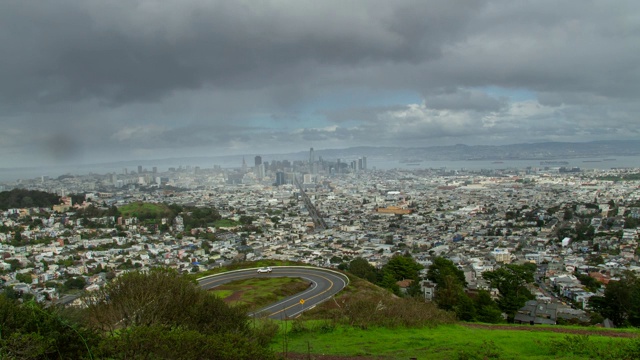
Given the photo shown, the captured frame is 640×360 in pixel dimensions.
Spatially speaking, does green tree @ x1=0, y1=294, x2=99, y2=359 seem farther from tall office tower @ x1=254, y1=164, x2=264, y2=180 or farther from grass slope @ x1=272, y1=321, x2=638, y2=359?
tall office tower @ x1=254, y1=164, x2=264, y2=180

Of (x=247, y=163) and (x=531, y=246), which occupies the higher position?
(x=247, y=163)

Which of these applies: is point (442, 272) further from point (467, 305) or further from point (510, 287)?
point (467, 305)

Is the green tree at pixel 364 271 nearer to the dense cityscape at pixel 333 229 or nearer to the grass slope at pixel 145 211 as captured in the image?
the dense cityscape at pixel 333 229

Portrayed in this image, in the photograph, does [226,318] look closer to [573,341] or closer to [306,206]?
[573,341]

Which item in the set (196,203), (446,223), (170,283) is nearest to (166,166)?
(196,203)

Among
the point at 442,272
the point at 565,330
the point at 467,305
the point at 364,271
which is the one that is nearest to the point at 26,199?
the point at 364,271

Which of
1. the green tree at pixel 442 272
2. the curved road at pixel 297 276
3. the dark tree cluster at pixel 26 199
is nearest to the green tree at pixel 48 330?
the curved road at pixel 297 276
